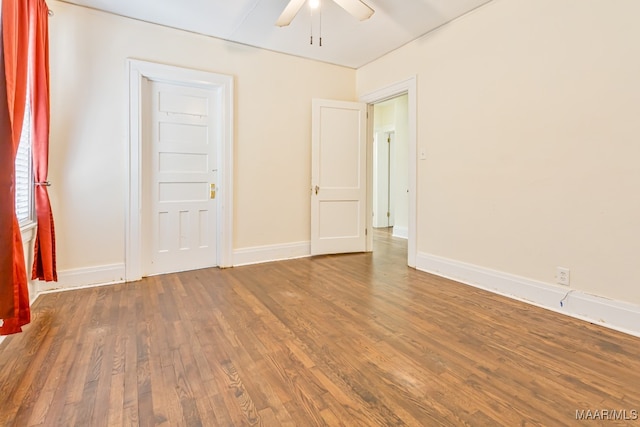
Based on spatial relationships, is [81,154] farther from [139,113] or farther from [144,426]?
[144,426]

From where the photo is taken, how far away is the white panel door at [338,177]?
432 cm

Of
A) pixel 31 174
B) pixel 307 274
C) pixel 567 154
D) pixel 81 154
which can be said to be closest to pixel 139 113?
pixel 81 154

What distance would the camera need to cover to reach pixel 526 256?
2.72 meters

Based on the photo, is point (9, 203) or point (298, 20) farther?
point (298, 20)

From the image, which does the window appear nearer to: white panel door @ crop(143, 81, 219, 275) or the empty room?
the empty room

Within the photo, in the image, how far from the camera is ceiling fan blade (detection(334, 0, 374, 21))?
2516 mm

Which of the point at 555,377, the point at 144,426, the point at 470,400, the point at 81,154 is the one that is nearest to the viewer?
the point at 144,426

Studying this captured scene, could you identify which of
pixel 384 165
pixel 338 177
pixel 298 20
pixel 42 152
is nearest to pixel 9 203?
pixel 42 152

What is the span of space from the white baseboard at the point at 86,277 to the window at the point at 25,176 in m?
0.64

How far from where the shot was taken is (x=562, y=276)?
249cm

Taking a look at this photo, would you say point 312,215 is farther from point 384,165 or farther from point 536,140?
point 384,165

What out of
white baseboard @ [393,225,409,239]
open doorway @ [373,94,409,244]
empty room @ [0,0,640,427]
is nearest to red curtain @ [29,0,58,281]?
empty room @ [0,0,640,427]

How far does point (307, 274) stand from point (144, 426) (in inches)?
90.9

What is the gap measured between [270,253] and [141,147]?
6.23 feet
